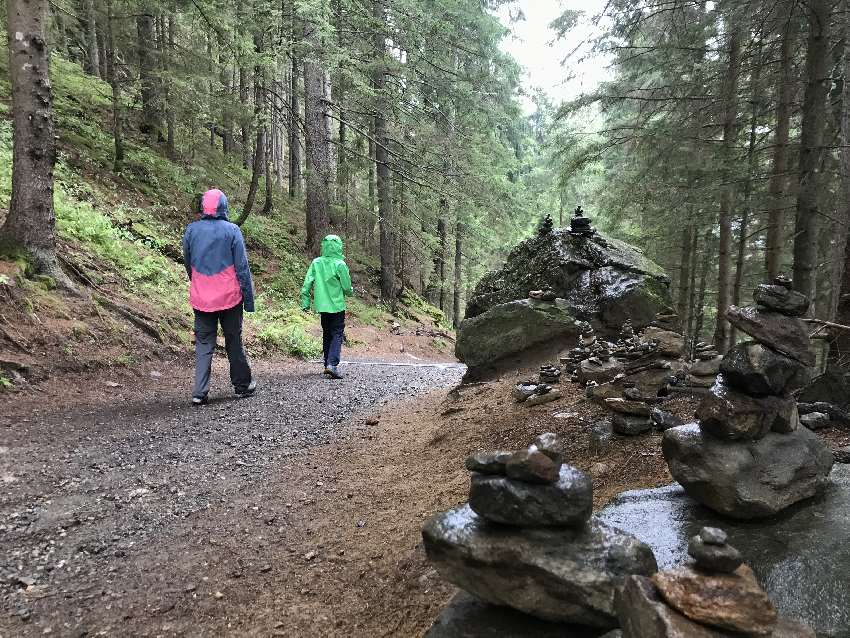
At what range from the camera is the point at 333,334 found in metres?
9.98

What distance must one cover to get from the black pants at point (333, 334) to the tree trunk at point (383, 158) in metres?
7.93

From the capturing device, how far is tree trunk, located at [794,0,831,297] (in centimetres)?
627

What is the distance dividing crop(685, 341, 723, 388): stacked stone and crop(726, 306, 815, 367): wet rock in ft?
4.53

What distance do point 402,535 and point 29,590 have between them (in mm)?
2239

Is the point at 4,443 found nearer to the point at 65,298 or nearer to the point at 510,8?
the point at 65,298

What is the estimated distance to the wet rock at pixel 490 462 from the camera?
7.92 feet

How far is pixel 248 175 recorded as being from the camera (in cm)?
2511

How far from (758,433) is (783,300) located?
2.74 ft

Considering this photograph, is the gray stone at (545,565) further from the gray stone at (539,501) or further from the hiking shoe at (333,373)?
the hiking shoe at (333,373)

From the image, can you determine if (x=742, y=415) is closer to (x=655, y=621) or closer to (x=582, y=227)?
(x=655, y=621)

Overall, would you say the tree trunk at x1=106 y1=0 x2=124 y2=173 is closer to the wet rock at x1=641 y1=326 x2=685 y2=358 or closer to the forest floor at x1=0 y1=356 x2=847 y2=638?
the forest floor at x1=0 y1=356 x2=847 y2=638

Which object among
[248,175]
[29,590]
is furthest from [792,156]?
→ [248,175]

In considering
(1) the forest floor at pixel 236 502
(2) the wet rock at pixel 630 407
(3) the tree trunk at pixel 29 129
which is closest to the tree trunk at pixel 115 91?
(3) the tree trunk at pixel 29 129

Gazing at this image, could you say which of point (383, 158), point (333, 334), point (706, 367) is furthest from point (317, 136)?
point (706, 367)
